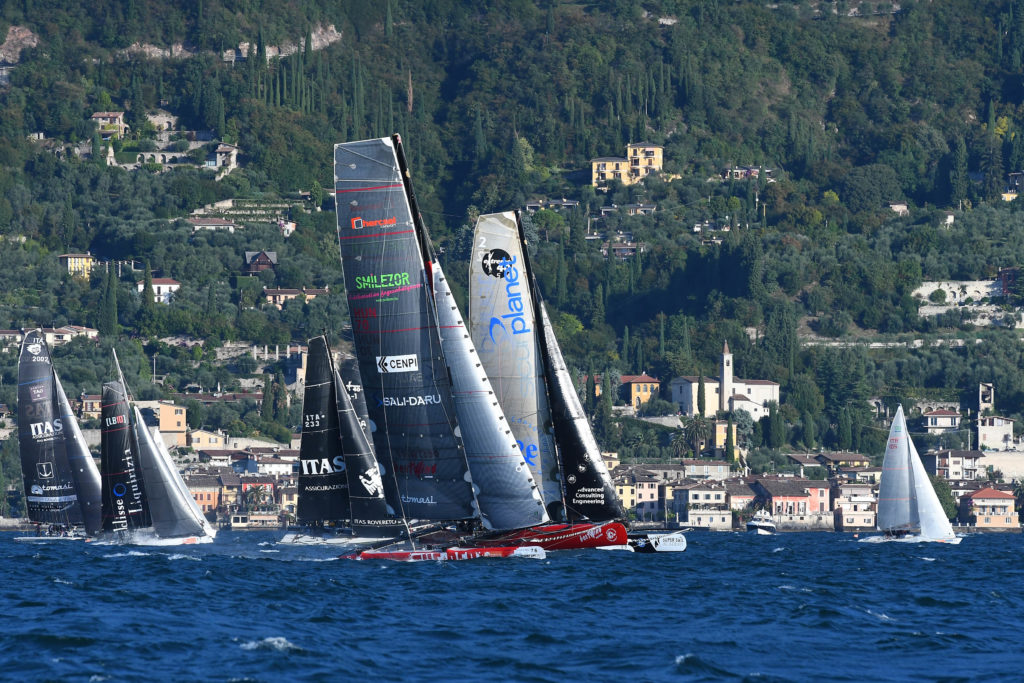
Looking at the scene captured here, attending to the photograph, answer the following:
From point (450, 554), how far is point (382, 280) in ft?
23.4

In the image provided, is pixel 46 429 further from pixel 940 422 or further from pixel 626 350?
pixel 626 350

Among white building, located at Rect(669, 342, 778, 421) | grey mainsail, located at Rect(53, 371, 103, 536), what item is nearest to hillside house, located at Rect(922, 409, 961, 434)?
white building, located at Rect(669, 342, 778, 421)

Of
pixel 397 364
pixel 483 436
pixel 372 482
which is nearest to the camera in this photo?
pixel 397 364

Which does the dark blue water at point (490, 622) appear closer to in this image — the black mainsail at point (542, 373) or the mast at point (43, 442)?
the black mainsail at point (542, 373)

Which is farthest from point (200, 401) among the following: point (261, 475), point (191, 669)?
point (191, 669)

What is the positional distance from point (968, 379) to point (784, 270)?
83.6 feet

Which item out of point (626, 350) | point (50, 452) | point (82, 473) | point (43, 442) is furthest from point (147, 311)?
point (43, 442)

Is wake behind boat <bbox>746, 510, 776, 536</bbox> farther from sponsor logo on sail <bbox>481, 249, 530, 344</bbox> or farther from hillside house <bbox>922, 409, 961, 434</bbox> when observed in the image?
sponsor logo on sail <bbox>481, 249, 530, 344</bbox>

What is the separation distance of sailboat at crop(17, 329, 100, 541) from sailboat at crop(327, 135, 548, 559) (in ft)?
74.8

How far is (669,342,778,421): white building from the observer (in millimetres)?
177250

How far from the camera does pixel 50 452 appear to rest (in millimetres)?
68125

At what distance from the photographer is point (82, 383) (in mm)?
171250

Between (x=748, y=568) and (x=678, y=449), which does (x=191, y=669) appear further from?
(x=678, y=449)

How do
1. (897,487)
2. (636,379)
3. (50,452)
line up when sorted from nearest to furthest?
(50,452) → (897,487) → (636,379)
